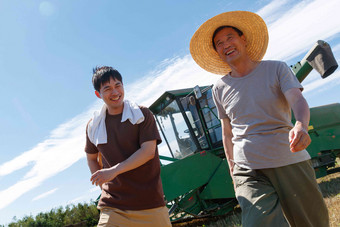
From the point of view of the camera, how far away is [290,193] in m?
1.94

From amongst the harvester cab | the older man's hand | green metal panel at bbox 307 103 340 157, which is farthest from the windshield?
the older man's hand

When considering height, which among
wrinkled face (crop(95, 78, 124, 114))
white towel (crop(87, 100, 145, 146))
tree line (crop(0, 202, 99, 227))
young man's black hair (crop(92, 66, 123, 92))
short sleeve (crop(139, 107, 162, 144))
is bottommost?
tree line (crop(0, 202, 99, 227))

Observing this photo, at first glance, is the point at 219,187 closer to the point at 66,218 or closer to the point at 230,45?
the point at 230,45

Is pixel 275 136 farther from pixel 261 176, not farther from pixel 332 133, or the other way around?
pixel 332 133

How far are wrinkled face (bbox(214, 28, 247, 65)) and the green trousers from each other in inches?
32.6

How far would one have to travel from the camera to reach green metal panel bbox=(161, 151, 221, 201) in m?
6.13

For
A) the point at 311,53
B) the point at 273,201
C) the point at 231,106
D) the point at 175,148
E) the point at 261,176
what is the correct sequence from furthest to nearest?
the point at 175,148 → the point at 311,53 → the point at 231,106 → the point at 261,176 → the point at 273,201

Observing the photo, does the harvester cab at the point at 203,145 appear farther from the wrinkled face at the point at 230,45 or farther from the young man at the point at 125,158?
the young man at the point at 125,158

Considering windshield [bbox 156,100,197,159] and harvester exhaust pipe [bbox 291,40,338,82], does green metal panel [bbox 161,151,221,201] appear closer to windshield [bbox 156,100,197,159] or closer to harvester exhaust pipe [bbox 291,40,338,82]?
windshield [bbox 156,100,197,159]

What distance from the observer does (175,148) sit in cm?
728

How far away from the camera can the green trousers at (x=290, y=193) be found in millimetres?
1904

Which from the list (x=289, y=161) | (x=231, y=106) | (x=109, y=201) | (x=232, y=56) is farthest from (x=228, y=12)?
(x=109, y=201)

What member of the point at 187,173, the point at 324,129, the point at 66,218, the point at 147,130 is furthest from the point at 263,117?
the point at 66,218

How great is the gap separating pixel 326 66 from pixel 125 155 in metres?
3.94
